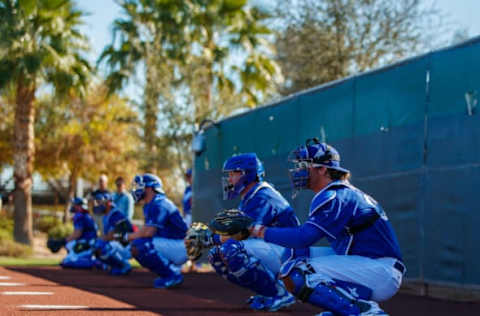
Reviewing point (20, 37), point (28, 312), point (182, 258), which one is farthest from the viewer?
point (20, 37)

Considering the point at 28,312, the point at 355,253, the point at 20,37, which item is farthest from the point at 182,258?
the point at 20,37

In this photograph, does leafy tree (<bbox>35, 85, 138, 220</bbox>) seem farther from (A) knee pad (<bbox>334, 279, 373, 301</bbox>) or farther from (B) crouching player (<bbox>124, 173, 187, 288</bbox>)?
(A) knee pad (<bbox>334, 279, 373, 301</bbox>)

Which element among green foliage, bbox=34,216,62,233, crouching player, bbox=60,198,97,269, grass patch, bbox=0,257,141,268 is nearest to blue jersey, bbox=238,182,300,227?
crouching player, bbox=60,198,97,269

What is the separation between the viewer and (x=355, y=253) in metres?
5.20

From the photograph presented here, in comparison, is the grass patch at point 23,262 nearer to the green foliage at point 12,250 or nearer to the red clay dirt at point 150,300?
the green foliage at point 12,250

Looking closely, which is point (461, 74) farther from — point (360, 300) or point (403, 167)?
point (360, 300)

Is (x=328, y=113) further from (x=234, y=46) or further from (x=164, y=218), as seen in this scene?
(x=234, y=46)

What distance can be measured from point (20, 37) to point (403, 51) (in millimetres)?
12233

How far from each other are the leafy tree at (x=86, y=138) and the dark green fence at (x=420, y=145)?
23.5 metres

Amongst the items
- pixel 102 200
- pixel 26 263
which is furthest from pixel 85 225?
pixel 26 263

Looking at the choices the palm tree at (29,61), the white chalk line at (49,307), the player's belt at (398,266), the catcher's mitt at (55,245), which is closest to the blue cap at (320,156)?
the player's belt at (398,266)

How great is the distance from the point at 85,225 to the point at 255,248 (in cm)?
772

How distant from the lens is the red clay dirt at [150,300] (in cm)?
727

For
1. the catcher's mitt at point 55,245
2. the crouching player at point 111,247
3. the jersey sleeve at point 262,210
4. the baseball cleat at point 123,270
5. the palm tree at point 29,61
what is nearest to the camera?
the jersey sleeve at point 262,210
